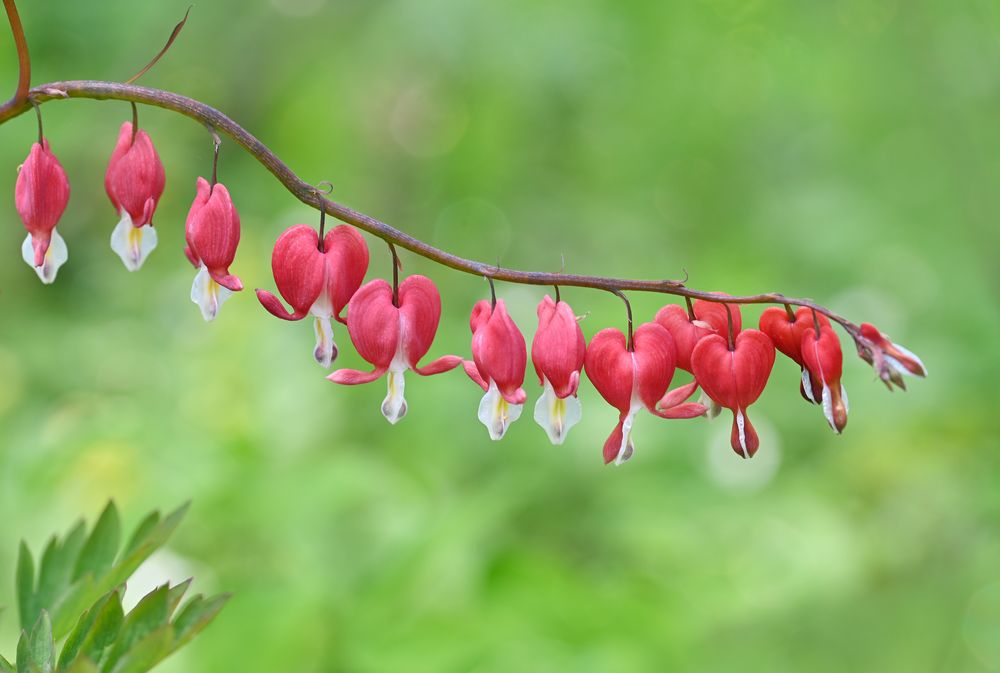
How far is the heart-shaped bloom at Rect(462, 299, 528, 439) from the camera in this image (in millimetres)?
761

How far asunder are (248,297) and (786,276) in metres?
2.10

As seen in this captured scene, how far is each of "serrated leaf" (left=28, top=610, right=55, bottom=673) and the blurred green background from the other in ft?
3.20

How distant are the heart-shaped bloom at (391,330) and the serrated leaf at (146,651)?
212 millimetres

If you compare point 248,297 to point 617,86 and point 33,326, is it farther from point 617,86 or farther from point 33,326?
point 617,86

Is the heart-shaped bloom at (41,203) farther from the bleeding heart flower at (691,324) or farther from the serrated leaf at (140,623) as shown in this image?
the bleeding heart flower at (691,324)

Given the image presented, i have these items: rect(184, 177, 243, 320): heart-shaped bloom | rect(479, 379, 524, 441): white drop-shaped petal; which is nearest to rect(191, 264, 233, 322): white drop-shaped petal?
rect(184, 177, 243, 320): heart-shaped bloom

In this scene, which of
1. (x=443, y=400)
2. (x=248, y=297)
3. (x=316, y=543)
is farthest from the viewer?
(x=248, y=297)

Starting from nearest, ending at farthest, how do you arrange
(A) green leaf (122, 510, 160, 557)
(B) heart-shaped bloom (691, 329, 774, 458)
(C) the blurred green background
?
1. (B) heart-shaped bloom (691, 329, 774, 458)
2. (A) green leaf (122, 510, 160, 557)
3. (C) the blurred green background

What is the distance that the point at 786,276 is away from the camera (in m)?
4.04

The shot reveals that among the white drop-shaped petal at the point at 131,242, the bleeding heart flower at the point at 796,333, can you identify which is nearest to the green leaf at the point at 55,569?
the white drop-shaped petal at the point at 131,242

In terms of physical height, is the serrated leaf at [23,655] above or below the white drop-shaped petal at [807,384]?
below

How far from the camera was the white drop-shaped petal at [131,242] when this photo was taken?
778 millimetres

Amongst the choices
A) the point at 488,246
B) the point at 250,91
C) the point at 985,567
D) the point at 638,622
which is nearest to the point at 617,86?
the point at 488,246

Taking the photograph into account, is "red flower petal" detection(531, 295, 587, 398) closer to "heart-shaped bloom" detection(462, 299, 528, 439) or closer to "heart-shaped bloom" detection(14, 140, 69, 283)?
"heart-shaped bloom" detection(462, 299, 528, 439)
